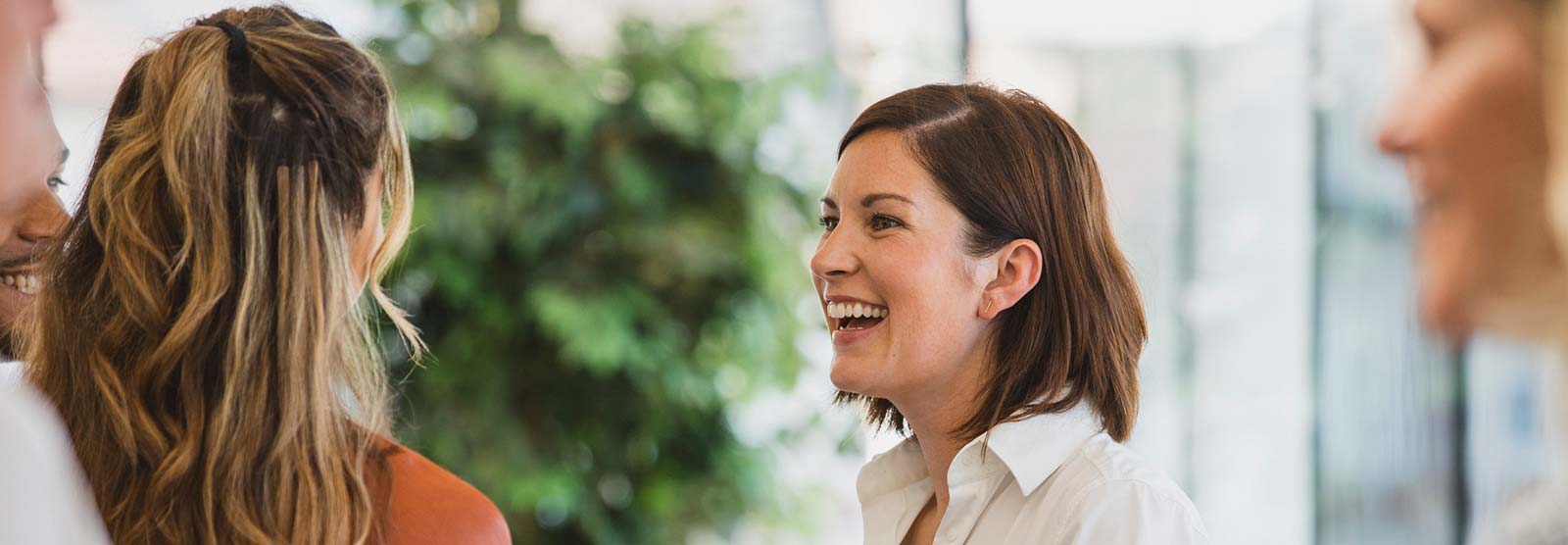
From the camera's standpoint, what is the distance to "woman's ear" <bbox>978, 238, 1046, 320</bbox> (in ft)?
5.45

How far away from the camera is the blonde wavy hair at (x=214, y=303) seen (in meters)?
1.20

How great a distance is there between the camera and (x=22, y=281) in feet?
4.92

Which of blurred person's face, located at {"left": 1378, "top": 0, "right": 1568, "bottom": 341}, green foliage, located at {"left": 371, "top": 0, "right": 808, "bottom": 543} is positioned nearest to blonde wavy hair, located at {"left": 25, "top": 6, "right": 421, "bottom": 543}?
blurred person's face, located at {"left": 1378, "top": 0, "right": 1568, "bottom": 341}

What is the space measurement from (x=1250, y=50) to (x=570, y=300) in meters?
1.60

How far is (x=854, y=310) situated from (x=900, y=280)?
0.31ft

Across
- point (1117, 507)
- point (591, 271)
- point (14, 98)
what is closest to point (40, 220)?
point (14, 98)

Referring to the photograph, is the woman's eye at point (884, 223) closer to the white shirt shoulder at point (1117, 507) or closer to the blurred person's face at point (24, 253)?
the white shirt shoulder at point (1117, 507)

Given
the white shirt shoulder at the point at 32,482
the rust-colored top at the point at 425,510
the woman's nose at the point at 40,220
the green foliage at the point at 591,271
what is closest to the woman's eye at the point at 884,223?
the rust-colored top at the point at 425,510

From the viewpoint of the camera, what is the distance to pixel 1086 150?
1703 millimetres

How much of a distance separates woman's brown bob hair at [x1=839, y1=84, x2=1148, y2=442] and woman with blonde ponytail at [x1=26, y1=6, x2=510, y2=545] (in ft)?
2.34

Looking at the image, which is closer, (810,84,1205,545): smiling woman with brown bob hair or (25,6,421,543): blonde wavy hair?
(25,6,421,543): blonde wavy hair

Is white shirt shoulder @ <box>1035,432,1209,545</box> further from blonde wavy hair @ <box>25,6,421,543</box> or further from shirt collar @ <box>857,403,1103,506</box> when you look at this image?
blonde wavy hair @ <box>25,6,421,543</box>

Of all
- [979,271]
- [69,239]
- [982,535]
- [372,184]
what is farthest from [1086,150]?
[69,239]

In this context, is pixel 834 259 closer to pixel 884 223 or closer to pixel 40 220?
pixel 884 223
